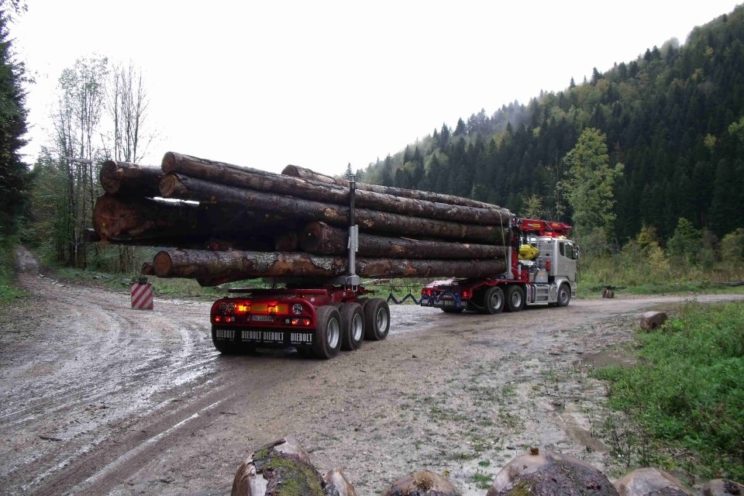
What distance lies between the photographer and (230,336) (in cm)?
984

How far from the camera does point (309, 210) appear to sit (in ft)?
33.4

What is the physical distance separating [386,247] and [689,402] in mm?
8017

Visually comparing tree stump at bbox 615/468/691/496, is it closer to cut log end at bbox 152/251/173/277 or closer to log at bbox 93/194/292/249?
cut log end at bbox 152/251/173/277

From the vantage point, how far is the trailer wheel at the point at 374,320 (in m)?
11.8

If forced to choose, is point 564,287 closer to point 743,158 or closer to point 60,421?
point 60,421

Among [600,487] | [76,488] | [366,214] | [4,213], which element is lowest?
[76,488]

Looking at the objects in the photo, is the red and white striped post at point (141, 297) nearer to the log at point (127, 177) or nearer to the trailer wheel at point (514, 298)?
the log at point (127, 177)

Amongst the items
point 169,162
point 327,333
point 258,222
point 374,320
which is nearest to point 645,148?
point 374,320

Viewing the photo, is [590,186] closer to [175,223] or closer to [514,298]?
[514,298]

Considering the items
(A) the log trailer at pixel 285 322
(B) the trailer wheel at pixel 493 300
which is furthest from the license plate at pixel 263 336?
(B) the trailer wheel at pixel 493 300

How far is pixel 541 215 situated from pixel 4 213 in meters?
48.0

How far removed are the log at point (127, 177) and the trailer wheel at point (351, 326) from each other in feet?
14.1

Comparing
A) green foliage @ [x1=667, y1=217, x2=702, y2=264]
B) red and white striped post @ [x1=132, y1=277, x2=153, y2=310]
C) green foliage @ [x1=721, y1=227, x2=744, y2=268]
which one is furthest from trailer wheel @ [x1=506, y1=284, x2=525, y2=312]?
green foliage @ [x1=667, y1=217, x2=702, y2=264]

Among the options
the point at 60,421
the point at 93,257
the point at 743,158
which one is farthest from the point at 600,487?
the point at 743,158
